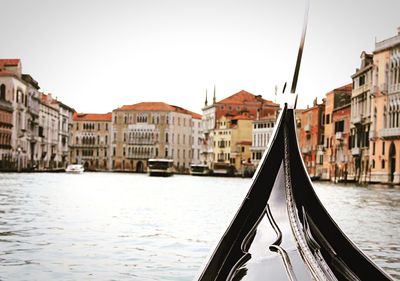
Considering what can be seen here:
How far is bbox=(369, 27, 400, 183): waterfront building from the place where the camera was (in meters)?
18.2

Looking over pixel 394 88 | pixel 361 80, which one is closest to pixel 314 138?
pixel 361 80

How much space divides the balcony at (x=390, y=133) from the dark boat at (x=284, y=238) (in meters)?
16.2

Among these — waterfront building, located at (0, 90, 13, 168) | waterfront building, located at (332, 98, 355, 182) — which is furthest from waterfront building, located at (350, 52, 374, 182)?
waterfront building, located at (0, 90, 13, 168)

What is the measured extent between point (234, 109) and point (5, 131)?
651 inches

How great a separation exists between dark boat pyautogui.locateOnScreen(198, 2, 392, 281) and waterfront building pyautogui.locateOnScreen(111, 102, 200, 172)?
3860 cm

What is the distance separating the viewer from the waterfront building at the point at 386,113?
1819cm

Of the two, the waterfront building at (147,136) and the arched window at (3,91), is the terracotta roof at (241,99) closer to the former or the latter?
the waterfront building at (147,136)

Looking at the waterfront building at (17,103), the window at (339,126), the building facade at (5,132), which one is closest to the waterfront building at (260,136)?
the window at (339,126)

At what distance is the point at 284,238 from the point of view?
6.50 ft

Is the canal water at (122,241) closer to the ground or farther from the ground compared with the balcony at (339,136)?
closer to the ground

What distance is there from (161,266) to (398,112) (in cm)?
1606

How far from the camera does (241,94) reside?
39719 millimetres

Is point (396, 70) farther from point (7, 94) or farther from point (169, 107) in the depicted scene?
point (169, 107)

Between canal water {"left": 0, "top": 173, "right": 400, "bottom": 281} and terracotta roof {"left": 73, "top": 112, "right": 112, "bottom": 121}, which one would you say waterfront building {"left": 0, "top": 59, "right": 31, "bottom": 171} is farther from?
canal water {"left": 0, "top": 173, "right": 400, "bottom": 281}
